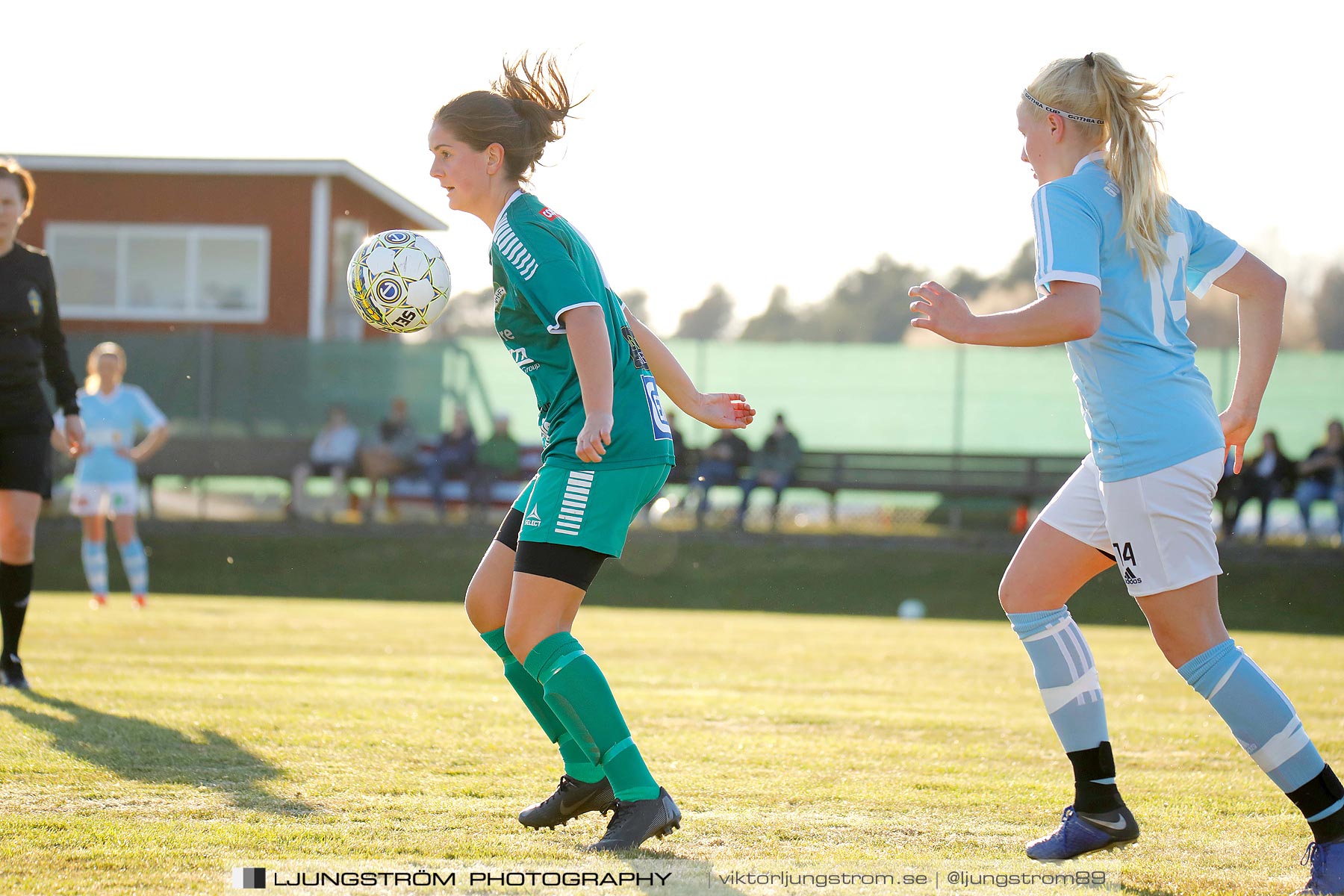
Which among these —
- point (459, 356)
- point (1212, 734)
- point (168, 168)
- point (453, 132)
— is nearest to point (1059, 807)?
point (1212, 734)

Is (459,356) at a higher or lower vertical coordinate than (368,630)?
higher

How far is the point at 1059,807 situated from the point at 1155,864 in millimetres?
652

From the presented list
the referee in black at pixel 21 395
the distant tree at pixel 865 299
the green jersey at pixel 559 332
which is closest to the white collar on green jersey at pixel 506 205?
the green jersey at pixel 559 332

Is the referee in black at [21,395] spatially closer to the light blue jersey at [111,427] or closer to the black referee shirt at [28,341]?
the black referee shirt at [28,341]

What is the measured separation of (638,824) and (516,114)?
6.62 feet

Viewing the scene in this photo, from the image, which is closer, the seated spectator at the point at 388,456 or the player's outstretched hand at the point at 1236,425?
the player's outstretched hand at the point at 1236,425

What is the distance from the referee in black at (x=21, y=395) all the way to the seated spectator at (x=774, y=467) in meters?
12.4

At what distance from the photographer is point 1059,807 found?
4113 mm

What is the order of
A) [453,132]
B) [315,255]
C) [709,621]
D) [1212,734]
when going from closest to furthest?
[453,132]
[1212,734]
[709,621]
[315,255]

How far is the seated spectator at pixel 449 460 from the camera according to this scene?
18203 millimetres

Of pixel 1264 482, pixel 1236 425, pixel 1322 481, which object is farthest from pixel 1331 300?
pixel 1236 425

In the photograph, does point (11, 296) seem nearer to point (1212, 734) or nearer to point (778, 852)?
point (778, 852)

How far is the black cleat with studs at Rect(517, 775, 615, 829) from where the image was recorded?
12.1 ft

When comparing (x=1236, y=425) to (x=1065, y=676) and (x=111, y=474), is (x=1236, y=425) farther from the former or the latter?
(x=111, y=474)
